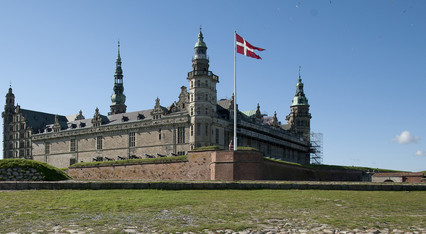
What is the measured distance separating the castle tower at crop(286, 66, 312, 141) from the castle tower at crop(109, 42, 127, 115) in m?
42.0

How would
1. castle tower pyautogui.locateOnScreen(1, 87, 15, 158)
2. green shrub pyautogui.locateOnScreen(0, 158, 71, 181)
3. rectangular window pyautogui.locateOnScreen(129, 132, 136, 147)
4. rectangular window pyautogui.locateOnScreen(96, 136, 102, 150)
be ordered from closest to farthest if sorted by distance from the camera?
green shrub pyautogui.locateOnScreen(0, 158, 71, 181)
rectangular window pyautogui.locateOnScreen(129, 132, 136, 147)
rectangular window pyautogui.locateOnScreen(96, 136, 102, 150)
castle tower pyautogui.locateOnScreen(1, 87, 15, 158)

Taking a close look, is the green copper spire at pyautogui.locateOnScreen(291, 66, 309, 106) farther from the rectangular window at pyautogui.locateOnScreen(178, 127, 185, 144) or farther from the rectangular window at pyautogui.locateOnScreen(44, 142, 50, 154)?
the rectangular window at pyautogui.locateOnScreen(44, 142, 50, 154)

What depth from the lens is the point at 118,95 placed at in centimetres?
10944

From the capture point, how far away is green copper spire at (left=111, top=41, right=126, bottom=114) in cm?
10881

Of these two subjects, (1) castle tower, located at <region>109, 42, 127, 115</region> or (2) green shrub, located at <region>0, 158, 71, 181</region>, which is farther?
(1) castle tower, located at <region>109, 42, 127, 115</region>

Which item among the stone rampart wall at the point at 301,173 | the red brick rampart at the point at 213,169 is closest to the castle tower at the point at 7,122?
the red brick rampart at the point at 213,169

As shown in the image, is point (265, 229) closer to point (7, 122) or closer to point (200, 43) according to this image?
point (200, 43)

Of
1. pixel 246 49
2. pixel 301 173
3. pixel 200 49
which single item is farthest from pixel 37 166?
pixel 200 49

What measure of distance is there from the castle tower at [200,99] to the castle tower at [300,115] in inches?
1810

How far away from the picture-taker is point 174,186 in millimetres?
22344

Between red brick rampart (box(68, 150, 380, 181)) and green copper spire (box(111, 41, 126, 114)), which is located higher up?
green copper spire (box(111, 41, 126, 114))

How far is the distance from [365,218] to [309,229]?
2886mm

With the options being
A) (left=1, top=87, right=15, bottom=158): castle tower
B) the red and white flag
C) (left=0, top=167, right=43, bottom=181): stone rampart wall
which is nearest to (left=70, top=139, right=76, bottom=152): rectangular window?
(left=1, top=87, right=15, bottom=158): castle tower

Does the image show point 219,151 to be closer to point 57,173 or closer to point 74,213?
point 57,173
